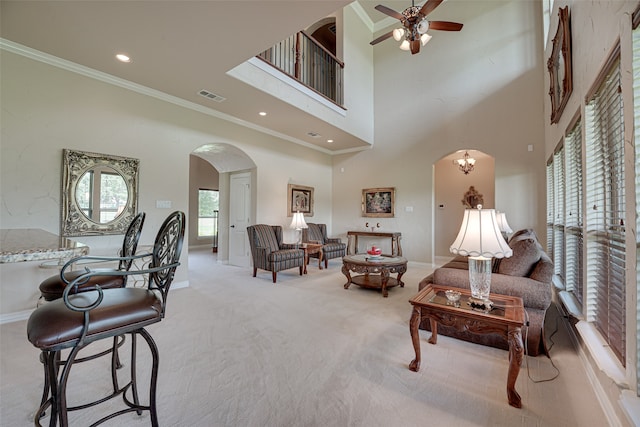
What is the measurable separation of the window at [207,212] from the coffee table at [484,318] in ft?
29.7

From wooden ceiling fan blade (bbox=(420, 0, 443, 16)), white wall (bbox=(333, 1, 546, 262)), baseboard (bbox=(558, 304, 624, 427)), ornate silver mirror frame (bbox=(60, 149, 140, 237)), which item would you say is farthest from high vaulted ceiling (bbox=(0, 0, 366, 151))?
white wall (bbox=(333, 1, 546, 262))

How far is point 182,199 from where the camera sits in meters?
4.41

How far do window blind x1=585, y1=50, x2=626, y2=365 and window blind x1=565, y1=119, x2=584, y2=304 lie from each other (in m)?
0.65

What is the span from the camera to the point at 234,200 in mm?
6340

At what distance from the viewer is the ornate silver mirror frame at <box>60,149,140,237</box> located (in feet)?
10.8

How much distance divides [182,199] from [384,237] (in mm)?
4662

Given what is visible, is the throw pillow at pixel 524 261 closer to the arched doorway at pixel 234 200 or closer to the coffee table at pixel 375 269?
the coffee table at pixel 375 269

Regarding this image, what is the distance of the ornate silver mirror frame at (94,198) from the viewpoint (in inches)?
130

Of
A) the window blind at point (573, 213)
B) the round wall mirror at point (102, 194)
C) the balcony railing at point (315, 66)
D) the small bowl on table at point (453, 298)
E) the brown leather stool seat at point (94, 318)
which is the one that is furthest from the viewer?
the balcony railing at point (315, 66)

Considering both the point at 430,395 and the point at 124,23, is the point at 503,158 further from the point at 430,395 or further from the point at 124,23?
the point at 124,23

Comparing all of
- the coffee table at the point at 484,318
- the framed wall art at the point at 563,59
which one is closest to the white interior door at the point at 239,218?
the coffee table at the point at 484,318

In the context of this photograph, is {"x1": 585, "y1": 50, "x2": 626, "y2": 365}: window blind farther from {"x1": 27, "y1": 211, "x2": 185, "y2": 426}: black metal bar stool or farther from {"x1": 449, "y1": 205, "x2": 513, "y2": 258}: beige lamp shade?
{"x1": 27, "y1": 211, "x2": 185, "y2": 426}: black metal bar stool

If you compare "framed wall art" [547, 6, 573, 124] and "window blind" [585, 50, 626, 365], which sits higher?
"framed wall art" [547, 6, 573, 124]

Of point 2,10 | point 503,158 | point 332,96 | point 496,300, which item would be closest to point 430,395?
point 496,300
